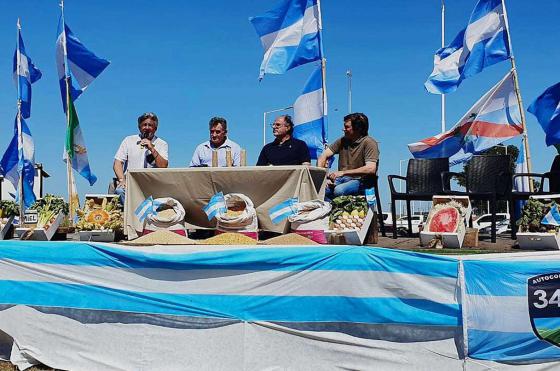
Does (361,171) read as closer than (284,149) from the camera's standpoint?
Yes

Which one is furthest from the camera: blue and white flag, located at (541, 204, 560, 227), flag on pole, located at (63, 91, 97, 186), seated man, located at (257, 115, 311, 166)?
flag on pole, located at (63, 91, 97, 186)

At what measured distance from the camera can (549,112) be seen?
653 cm

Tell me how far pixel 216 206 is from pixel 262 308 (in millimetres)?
1278

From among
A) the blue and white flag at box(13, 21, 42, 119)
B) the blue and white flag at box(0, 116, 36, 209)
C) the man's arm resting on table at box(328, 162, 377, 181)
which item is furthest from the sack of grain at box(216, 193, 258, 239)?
the blue and white flag at box(13, 21, 42, 119)

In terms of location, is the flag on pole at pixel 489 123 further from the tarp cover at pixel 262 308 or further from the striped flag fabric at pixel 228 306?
the striped flag fabric at pixel 228 306

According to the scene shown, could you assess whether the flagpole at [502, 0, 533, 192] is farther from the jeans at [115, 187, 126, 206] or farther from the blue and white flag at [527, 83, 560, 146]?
the jeans at [115, 187, 126, 206]

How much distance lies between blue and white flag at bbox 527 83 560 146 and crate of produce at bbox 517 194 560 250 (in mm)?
1896

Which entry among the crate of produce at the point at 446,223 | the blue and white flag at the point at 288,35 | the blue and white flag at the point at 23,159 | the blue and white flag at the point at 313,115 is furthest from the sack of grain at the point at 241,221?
the blue and white flag at the point at 23,159

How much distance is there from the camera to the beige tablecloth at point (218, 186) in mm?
5047

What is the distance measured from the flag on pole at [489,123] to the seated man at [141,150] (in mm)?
4348

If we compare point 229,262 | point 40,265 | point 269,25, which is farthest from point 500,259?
point 269,25

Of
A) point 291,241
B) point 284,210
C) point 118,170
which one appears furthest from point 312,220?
point 118,170

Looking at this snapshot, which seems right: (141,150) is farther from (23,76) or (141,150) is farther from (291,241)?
(23,76)

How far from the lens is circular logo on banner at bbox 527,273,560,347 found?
3.51 meters
